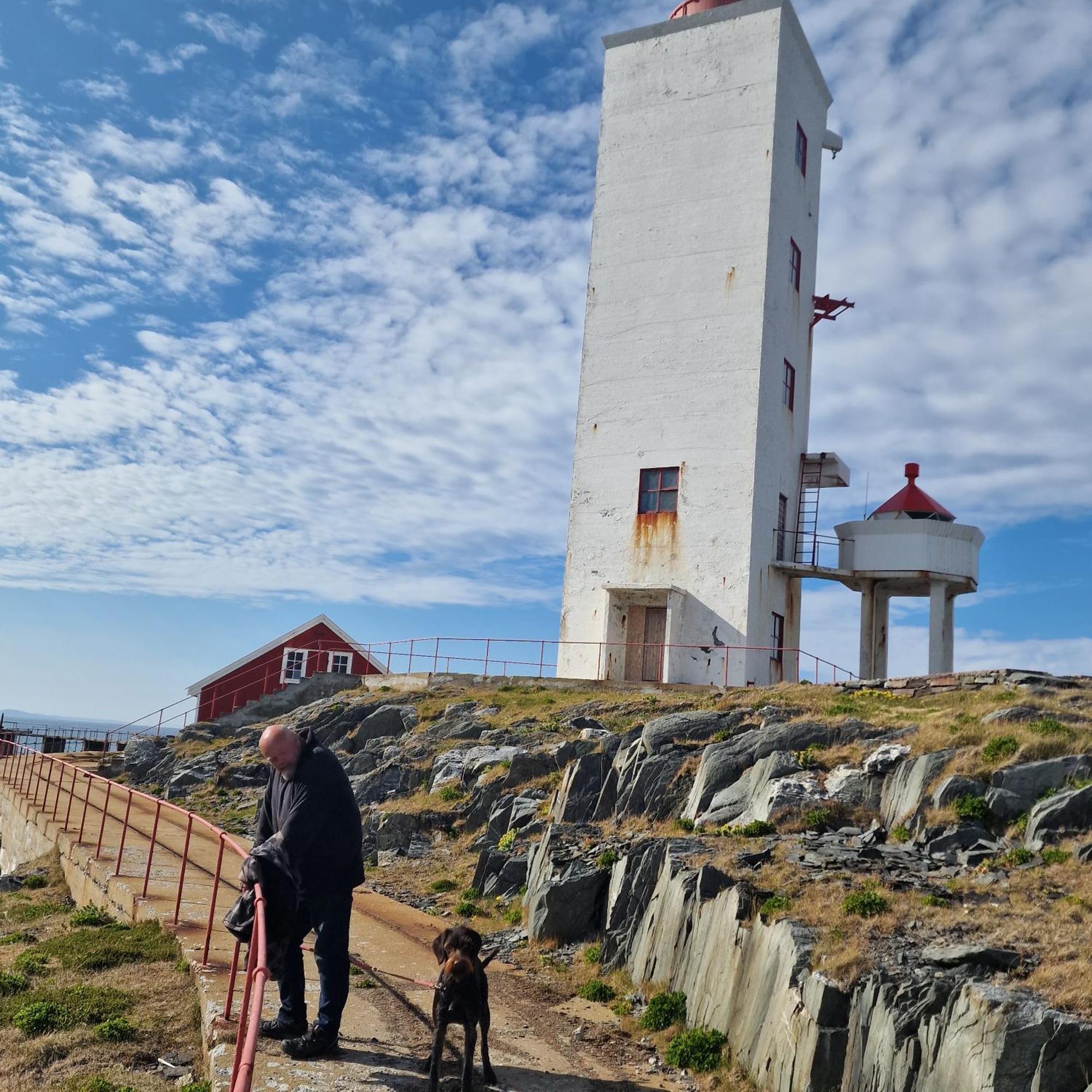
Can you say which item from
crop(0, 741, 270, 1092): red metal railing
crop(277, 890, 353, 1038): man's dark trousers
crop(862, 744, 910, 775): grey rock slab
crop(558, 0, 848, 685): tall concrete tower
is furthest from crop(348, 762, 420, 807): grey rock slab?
crop(277, 890, 353, 1038): man's dark trousers

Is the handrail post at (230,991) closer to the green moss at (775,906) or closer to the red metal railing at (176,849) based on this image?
the red metal railing at (176,849)

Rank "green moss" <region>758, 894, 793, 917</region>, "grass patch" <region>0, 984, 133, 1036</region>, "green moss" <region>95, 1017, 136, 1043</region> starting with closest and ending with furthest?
"green moss" <region>95, 1017, 136, 1043</region>, "grass patch" <region>0, 984, 133, 1036</region>, "green moss" <region>758, 894, 793, 917</region>

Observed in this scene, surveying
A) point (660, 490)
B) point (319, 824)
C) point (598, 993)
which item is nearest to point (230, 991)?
point (319, 824)

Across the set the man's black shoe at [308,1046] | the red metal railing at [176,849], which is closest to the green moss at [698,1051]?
the man's black shoe at [308,1046]

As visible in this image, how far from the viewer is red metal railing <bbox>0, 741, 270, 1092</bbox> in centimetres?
620

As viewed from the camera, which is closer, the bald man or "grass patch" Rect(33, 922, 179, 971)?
the bald man

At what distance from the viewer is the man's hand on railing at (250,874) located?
24.4ft

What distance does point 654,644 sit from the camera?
30.5 meters

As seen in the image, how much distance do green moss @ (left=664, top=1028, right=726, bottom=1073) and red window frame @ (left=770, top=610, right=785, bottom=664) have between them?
21239 millimetres

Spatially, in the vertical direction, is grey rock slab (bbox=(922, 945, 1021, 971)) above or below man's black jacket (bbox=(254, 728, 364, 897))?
below

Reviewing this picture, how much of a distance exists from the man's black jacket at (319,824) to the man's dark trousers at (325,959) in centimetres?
12

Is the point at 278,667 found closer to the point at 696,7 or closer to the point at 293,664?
the point at 293,664

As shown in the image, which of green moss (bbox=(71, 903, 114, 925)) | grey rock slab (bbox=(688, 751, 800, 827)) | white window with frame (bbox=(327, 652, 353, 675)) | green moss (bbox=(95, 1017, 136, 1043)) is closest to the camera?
green moss (bbox=(95, 1017, 136, 1043))

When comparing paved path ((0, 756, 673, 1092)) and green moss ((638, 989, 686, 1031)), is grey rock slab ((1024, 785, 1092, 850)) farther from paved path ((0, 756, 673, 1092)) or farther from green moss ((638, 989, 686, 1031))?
paved path ((0, 756, 673, 1092))
